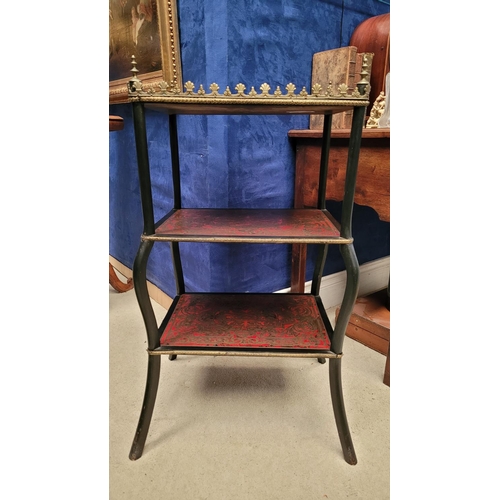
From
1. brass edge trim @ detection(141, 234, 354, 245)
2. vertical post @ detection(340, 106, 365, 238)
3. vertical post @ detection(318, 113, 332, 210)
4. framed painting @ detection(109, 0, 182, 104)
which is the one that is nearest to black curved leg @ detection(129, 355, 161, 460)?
brass edge trim @ detection(141, 234, 354, 245)

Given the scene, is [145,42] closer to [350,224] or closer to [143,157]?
[143,157]

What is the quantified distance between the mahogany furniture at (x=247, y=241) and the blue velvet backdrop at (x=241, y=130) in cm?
21

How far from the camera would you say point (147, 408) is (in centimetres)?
120

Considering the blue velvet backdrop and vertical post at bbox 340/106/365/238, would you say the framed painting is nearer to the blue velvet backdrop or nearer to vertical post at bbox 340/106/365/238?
the blue velvet backdrop

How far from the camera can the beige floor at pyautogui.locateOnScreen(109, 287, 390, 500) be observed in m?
1.10

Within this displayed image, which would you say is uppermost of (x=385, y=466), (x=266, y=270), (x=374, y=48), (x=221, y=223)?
(x=374, y=48)

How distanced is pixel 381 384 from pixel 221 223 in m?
0.95

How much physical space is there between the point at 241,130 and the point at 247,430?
3.85ft

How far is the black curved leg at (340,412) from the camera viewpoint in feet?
3.85

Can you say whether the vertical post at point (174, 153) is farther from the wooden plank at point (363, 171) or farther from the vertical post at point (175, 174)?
the wooden plank at point (363, 171)

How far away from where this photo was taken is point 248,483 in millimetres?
1106

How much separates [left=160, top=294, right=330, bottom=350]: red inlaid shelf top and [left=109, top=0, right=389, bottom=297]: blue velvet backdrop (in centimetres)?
31

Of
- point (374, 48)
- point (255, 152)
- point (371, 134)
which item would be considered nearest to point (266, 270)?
point (255, 152)

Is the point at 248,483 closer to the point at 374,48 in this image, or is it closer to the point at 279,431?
the point at 279,431
